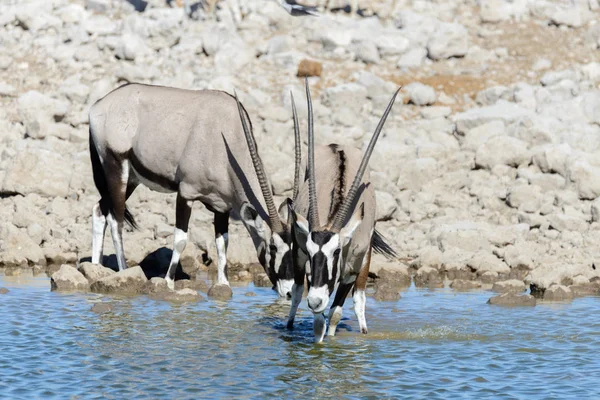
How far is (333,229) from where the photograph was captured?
27.6 feet

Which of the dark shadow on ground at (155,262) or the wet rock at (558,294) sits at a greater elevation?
the dark shadow on ground at (155,262)

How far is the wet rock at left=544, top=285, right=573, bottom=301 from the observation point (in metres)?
12.1

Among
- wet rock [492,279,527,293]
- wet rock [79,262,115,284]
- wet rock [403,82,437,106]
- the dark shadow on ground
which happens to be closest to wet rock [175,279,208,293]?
wet rock [79,262,115,284]

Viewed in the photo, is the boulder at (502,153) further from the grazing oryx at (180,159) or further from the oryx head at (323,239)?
the oryx head at (323,239)

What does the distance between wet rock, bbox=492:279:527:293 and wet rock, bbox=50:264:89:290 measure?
5.01 meters

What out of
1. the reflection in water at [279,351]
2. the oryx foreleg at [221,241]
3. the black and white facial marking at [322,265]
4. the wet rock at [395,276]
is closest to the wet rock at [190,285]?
the oryx foreleg at [221,241]

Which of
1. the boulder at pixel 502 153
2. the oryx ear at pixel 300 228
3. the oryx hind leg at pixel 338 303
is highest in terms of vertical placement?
the boulder at pixel 502 153

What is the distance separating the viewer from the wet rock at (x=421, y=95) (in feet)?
74.2

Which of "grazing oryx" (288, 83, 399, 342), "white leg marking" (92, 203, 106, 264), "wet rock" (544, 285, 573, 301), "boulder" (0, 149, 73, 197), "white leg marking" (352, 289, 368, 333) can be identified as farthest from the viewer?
"boulder" (0, 149, 73, 197)

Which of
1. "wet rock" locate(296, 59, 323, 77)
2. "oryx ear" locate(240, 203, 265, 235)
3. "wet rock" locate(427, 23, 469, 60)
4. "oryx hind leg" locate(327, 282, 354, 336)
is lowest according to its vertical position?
"oryx hind leg" locate(327, 282, 354, 336)

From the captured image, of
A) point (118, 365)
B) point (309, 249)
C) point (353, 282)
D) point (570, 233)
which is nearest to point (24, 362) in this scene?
point (118, 365)

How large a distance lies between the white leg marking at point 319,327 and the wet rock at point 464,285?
4.25m

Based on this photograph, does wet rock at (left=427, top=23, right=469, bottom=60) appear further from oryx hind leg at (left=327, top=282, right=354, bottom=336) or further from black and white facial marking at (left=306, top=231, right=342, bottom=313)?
black and white facial marking at (left=306, top=231, right=342, bottom=313)

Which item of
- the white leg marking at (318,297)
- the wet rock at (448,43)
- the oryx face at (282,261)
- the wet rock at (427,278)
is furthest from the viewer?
the wet rock at (448,43)
